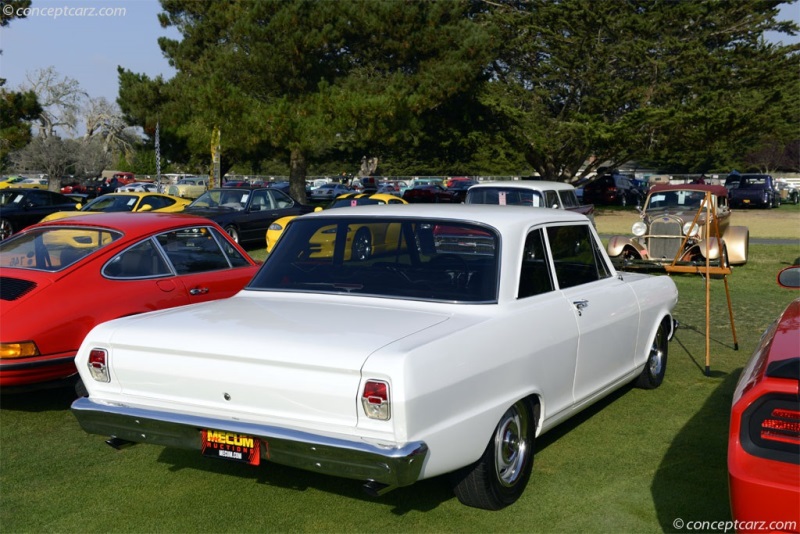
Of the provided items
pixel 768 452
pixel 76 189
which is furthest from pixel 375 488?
pixel 76 189

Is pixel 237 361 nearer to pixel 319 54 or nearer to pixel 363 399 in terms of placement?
pixel 363 399

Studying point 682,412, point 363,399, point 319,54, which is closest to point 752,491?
point 363,399

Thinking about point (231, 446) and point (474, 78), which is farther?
point (474, 78)

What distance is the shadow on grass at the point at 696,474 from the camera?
4531 mm

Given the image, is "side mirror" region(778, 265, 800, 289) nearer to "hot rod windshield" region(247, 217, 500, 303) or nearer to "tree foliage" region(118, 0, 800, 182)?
"hot rod windshield" region(247, 217, 500, 303)

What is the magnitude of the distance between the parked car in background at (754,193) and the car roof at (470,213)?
1583 inches

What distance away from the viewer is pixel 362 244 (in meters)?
5.54

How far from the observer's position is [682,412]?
21.3 feet

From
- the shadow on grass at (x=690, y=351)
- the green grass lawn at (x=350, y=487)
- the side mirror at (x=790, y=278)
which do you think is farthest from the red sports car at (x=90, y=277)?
the side mirror at (x=790, y=278)

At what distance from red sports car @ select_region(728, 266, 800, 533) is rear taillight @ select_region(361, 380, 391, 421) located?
1435 millimetres

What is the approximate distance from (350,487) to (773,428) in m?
2.47

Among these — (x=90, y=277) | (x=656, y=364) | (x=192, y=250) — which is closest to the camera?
(x=90, y=277)

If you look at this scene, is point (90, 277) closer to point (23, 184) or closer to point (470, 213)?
point (470, 213)

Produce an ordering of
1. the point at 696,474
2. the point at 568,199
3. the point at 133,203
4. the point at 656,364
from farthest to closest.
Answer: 1. the point at 133,203
2. the point at 568,199
3. the point at 656,364
4. the point at 696,474
